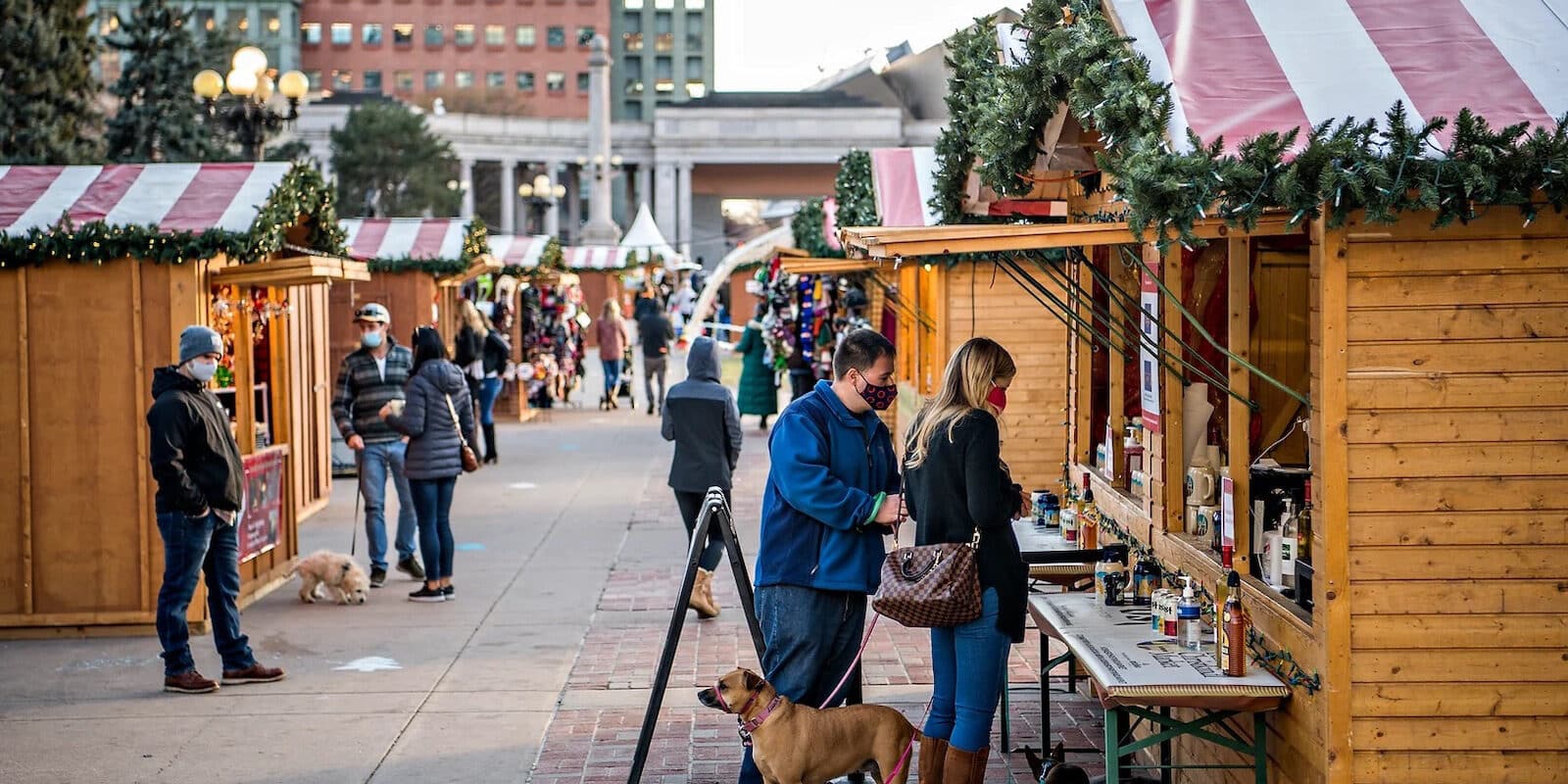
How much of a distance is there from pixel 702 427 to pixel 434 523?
2.25m

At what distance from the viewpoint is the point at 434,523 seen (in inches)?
444

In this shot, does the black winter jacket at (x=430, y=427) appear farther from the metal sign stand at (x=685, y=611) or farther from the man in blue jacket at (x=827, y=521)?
the man in blue jacket at (x=827, y=521)

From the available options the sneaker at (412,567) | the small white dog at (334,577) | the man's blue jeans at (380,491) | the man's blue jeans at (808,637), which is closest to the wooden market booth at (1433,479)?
the man's blue jeans at (808,637)

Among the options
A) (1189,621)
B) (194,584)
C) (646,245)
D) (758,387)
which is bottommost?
(194,584)

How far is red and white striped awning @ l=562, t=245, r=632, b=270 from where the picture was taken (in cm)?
4091

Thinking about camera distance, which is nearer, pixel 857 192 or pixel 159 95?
pixel 857 192

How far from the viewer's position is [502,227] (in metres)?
98.1

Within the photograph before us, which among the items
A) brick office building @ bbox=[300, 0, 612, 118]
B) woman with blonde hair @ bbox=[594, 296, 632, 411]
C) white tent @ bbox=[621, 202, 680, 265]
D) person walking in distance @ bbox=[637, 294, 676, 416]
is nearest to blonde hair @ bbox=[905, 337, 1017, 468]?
person walking in distance @ bbox=[637, 294, 676, 416]

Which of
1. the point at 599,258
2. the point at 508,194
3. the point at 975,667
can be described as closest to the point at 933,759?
the point at 975,667

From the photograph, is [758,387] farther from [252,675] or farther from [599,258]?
[599,258]

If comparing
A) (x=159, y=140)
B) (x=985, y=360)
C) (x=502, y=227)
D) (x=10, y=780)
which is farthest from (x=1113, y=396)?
(x=502, y=227)

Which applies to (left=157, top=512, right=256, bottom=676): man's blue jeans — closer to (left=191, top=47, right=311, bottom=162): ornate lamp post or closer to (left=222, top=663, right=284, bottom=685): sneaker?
(left=222, top=663, right=284, bottom=685): sneaker

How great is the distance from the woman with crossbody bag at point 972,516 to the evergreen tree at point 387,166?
64341 millimetres

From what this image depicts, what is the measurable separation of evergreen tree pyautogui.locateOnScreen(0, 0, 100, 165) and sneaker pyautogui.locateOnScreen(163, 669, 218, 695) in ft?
76.8
